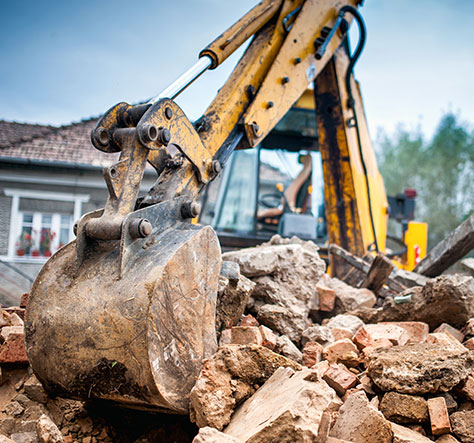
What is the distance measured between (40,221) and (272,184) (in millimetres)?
4351

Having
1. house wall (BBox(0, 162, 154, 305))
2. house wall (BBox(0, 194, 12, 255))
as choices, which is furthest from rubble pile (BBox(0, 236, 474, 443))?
house wall (BBox(0, 194, 12, 255))

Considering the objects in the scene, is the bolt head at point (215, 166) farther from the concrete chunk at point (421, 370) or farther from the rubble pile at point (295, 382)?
the concrete chunk at point (421, 370)

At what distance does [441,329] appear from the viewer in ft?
9.86

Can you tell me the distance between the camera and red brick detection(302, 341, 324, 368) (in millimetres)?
2607

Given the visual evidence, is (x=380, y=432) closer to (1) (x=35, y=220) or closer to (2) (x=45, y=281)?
(2) (x=45, y=281)

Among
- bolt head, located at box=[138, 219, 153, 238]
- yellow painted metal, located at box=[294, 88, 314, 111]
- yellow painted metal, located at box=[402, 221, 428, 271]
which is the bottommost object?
yellow painted metal, located at box=[402, 221, 428, 271]

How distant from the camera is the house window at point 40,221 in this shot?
7.87 m

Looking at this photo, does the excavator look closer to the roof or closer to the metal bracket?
the metal bracket

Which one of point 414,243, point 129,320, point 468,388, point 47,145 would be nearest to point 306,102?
point 414,243

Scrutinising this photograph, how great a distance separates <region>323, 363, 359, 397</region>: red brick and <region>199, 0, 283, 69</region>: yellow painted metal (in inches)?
80.7

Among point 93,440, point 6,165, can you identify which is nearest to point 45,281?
point 93,440

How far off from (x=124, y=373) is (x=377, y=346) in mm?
1502

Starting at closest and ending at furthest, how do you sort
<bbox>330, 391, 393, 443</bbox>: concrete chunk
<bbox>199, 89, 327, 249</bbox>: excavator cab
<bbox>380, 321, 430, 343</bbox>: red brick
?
<bbox>330, 391, 393, 443</bbox>: concrete chunk → <bbox>380, 321, 430, 343</bbox>: red brick → <bbox>199, 89, 327, 249</bbox>: excavator cab

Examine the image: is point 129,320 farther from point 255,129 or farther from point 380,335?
point 255,129
